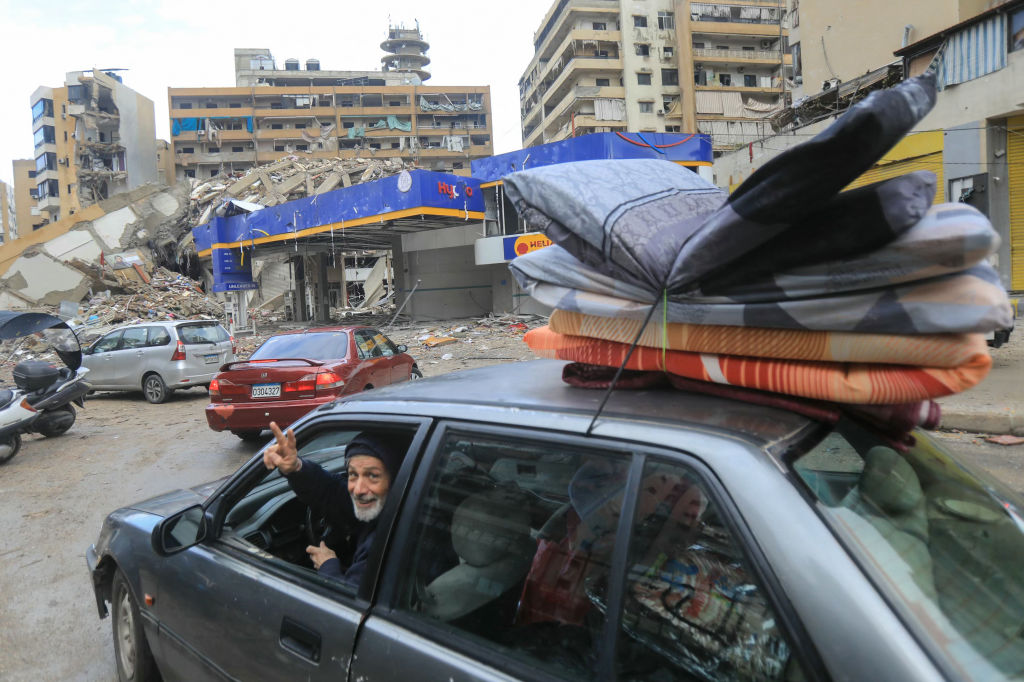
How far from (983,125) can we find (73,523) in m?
20.1

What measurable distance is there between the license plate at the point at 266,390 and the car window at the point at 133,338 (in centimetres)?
657

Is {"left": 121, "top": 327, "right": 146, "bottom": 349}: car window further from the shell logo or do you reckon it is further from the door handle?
the door handle

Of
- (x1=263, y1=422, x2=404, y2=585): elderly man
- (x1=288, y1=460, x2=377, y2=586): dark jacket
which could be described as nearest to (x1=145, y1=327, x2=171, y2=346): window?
(x1=288, y1=460, x2=377, y2=586): dark jacket

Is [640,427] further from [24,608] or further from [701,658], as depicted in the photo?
[24,608]

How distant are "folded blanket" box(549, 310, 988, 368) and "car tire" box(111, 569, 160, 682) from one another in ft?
7.59

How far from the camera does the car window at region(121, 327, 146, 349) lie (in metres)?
12.3

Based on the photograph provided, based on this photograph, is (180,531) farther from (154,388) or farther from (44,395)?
(154,388)

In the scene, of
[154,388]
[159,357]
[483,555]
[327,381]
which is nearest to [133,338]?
[159,357]

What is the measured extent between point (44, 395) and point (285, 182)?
23458mm

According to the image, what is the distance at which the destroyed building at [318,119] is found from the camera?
217 feet

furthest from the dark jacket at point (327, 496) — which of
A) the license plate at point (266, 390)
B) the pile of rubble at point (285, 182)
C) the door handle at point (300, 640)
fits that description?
the pile of rubble at point (285, 182)

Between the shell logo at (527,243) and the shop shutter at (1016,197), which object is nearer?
the shop shutter at (1016,197)

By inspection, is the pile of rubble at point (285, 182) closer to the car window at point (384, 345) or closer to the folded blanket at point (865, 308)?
the car window at point (384, 345)

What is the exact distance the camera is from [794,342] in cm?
133
